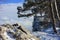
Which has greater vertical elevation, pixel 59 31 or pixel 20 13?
pixel 20 13

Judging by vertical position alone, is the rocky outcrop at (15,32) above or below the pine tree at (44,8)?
below

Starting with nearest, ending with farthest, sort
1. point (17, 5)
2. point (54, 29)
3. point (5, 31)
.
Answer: point (5, 31) → point (54, 29) → point (17, 5)

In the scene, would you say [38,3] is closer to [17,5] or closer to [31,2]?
[31,2]

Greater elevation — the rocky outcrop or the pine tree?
the pine tree

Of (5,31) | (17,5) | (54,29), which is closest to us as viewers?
(5,31)

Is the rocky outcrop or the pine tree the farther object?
the pine tree

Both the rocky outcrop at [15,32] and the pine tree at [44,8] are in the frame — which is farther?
the pine tree at [44,8]

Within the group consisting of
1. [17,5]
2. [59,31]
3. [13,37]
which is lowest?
[59,31]

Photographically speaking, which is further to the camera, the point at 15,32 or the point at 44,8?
the point at 44,8

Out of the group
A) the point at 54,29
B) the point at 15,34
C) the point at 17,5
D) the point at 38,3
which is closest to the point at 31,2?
the point at 38,3

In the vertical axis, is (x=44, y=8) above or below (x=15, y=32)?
above

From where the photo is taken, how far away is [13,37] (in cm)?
143

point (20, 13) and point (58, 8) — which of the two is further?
point (20, 13)

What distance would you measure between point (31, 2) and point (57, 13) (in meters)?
0.50
